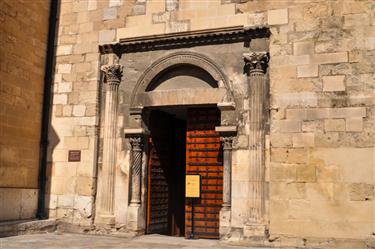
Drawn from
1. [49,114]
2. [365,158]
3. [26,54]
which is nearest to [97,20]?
[26,54]

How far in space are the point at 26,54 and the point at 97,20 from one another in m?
1.62

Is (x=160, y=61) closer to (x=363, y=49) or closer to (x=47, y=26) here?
(x=47, y=26)

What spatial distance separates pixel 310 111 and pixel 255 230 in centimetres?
223

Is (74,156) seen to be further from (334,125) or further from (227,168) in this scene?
(334,125)

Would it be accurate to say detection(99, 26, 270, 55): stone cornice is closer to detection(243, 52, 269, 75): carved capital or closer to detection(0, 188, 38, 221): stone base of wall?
detection(243, 52, 269, 75): carved capital

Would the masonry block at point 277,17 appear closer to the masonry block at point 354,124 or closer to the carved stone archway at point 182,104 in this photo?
the carved stone archway at point 182,104

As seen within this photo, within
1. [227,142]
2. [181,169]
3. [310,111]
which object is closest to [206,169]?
[227,142]

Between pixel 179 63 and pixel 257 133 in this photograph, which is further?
pixel 179 63

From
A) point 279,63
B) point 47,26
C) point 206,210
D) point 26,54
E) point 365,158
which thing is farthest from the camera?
point 47,26

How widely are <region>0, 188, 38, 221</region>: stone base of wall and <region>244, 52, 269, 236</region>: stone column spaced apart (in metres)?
4.43

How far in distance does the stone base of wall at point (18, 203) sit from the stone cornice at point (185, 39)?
3261 mm

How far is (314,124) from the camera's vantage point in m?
7.61

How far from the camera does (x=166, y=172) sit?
9.78 m

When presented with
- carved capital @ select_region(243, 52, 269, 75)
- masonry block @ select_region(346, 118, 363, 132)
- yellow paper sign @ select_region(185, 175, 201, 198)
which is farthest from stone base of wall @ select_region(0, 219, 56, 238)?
masonry block @ select_region(346, 118, 363, 132)
